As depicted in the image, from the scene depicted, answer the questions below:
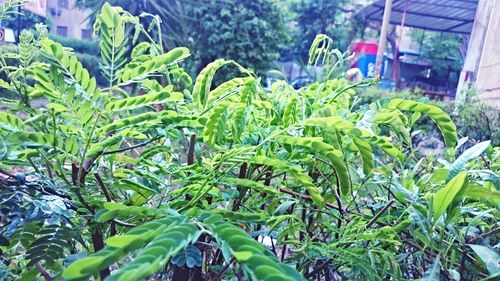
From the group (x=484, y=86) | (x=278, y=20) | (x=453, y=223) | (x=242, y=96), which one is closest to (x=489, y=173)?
(x=453, y=223)

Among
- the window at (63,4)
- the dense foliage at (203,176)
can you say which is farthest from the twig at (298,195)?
the window at (63,4)

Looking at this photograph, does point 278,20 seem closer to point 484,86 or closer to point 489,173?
point 484,86

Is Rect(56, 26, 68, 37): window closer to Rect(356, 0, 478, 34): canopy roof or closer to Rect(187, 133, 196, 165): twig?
Rect(356, 0, 478, 34): canopy roof

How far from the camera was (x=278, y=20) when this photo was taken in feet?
22.3

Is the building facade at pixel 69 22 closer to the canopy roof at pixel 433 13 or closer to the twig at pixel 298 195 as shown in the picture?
the canopy roof at pixel 433 13

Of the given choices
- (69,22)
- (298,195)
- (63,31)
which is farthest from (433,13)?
(298,195)

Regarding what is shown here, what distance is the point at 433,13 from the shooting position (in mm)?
7211

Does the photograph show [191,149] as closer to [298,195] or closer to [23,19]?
[298,195]

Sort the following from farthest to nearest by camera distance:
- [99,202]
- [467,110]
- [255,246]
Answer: [467,110] < [99,202] < [255,246]

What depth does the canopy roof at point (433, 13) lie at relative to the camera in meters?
6.43

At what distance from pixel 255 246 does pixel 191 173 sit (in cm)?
15

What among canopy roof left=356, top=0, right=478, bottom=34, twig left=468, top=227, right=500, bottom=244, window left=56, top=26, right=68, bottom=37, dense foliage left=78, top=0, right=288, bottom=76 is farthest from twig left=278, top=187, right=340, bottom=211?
window left=56, top=26, right=68, bottom=37

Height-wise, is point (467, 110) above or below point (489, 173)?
below

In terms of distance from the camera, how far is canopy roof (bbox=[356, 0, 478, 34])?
21.1ft
